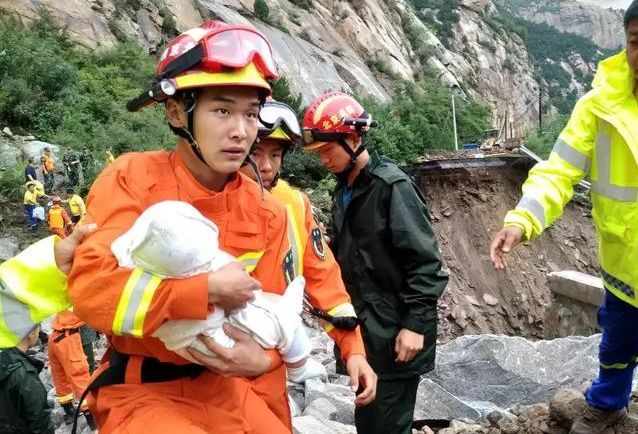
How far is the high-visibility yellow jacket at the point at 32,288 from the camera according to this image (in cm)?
186

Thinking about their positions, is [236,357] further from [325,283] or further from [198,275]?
[325,283]

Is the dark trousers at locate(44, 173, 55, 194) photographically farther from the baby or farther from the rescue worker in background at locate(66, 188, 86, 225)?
the baby

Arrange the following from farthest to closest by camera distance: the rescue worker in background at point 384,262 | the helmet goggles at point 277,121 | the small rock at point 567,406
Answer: the small rock at point 567,406, the helmet goggles at point 277,121, the rescue worker in background at point 384,262

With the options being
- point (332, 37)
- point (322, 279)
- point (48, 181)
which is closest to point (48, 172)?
point (48, 181)

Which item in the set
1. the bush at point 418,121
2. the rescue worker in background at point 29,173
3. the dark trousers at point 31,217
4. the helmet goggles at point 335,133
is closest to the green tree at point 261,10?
the bush at point 418,121

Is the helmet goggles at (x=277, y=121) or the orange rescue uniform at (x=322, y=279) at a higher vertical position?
the helmet goggles at (x=277, y=121)

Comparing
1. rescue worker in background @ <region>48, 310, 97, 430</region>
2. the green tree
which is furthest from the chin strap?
the green tree

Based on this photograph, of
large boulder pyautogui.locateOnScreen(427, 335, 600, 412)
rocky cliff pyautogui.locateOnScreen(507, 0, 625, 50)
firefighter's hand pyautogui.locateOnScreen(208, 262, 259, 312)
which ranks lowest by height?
rocky cliff pyautogui.locateOnScreen(507, 0, 625, 50)

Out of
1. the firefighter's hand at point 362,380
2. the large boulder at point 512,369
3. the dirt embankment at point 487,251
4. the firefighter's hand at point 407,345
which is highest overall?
the firefighter's hand at point 362,380

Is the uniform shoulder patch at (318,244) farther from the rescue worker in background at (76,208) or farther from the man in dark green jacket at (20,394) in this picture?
the rescue worker in background at (76,208)

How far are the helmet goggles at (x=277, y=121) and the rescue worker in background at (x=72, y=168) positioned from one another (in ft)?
41.7

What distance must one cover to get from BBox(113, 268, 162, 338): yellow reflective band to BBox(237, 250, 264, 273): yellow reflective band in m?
0.45

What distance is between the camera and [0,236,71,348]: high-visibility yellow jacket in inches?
73.2

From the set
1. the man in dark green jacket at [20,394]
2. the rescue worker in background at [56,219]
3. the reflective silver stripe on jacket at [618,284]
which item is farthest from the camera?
the rescue worker in background at [56,219]
